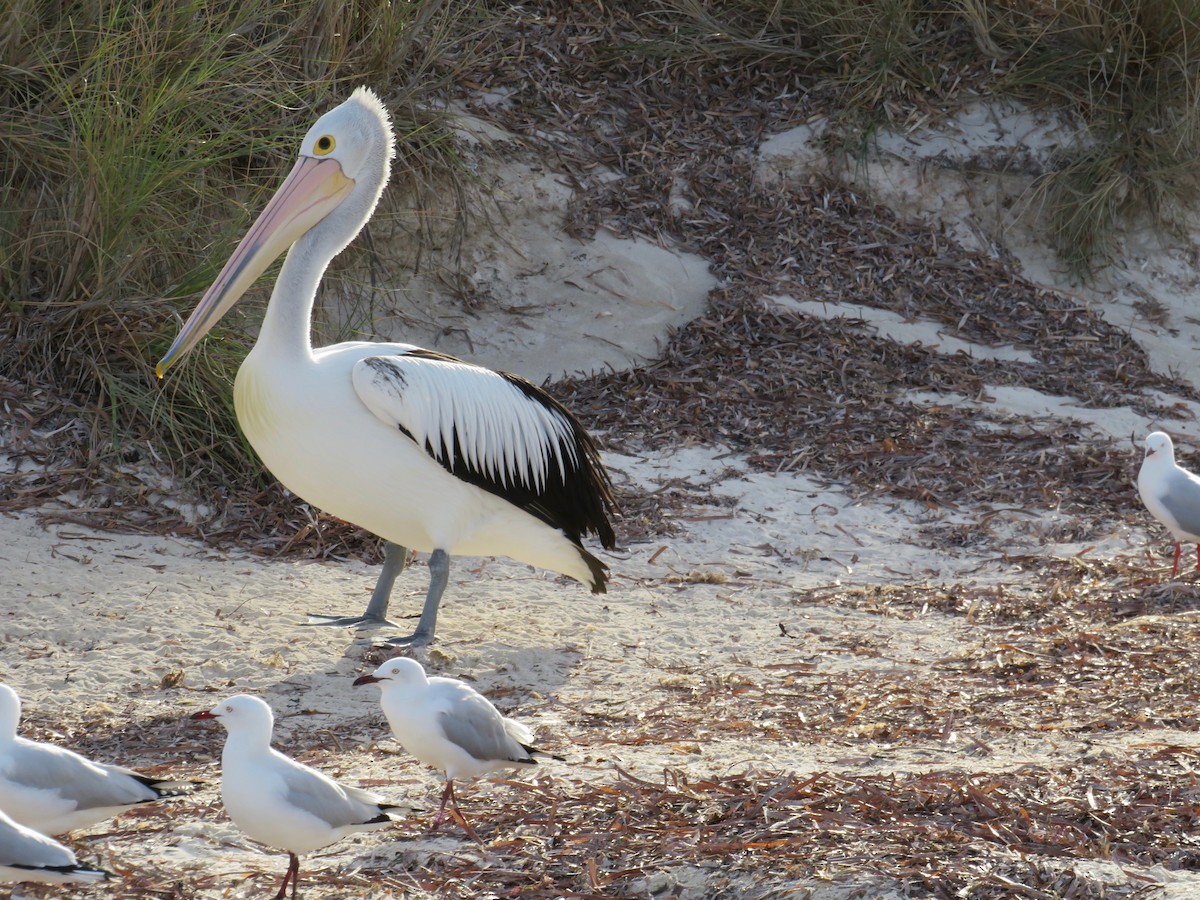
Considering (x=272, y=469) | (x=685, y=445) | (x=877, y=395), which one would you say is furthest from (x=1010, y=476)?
(x=272, y=469)

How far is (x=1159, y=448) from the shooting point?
244 inches

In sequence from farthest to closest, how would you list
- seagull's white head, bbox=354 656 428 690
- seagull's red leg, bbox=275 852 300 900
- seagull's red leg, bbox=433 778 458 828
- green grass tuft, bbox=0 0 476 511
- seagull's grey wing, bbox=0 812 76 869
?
green grass tuft, bbox=0 0 476 511
seagull's white head, bbox=354 656 428 690
seagull's red leg, bbox=433 778 458 828
seagull's red leg, bbox=275 852 300 900
seagull's grey wing, bbox=0 812 76 869

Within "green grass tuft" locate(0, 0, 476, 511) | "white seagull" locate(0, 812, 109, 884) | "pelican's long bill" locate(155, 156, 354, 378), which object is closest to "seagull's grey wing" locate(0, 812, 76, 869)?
"white seagull" locate(0, 812, 109, 884)

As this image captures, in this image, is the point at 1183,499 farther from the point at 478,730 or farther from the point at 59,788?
the point at 59,788

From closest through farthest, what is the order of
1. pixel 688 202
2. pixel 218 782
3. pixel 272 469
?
pixel 218 782 → pixel 272 469 → pixel 688 202

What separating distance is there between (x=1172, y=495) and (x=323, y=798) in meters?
4.20

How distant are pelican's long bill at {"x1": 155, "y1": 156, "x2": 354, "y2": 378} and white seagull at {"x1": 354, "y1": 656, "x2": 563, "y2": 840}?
82.1 inches

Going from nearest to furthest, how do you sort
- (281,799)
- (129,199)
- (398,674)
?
(281,799) < (398,674) < (129,199)

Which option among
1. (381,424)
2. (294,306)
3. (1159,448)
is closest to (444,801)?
(381,424)

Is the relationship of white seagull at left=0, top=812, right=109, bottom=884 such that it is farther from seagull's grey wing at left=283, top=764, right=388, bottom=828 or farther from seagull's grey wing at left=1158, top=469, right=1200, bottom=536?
seagull's grey wing at left=1158, top=469, right=1200, bottom=536

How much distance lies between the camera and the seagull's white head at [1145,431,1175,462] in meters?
6.13

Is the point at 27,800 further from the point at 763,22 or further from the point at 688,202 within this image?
the point at 763,22

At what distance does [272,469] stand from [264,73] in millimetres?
2840

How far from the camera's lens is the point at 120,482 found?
5.71m
